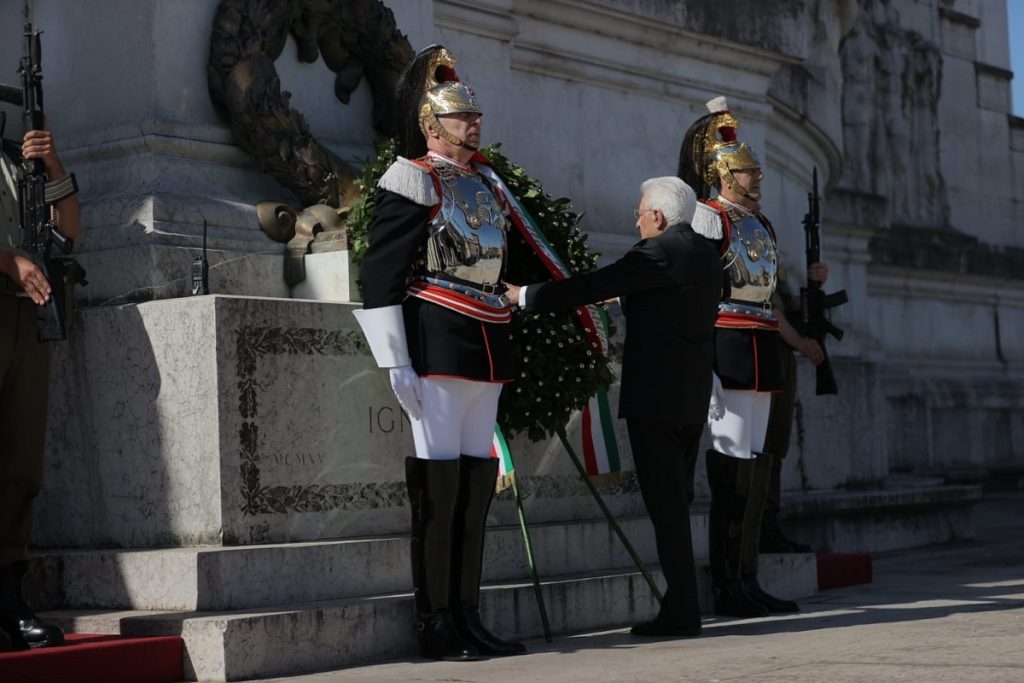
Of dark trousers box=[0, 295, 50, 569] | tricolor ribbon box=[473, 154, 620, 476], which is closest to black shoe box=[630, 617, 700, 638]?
tricolor ribbon box=[473, 154, 620, 476]

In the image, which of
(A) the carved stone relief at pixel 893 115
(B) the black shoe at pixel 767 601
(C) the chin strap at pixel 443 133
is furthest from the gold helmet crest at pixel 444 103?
(A) the carved stone relief at pixel 893 115

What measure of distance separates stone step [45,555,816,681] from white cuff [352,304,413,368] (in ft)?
2.86

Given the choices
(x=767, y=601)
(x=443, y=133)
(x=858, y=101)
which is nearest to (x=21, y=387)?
(x=443, y=133)

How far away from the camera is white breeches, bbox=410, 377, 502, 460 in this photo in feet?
21.8

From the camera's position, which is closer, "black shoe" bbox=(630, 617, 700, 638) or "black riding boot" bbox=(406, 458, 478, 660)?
"black riding boot" bbox=(406, 458, 478, 660)

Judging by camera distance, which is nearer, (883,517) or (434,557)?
(434,557)

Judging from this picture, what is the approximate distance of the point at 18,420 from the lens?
6.38 m

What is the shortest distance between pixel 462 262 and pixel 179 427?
1.23 metres

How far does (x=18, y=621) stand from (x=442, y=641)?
1.44 m

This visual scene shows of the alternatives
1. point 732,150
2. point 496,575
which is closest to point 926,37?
point 732,150

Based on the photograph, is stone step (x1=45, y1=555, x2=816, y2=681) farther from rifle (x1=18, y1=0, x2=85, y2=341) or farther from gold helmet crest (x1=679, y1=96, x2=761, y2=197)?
gold helmet crest (x1=679, y1=96, x2=761, y2=197)

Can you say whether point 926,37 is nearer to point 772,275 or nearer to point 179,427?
point 772,275

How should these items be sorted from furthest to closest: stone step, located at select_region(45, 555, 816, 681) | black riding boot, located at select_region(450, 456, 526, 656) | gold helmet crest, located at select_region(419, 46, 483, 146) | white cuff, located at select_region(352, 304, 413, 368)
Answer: gold helmet crest, located at select_region(419, 46, 483, 146) → black riding boot, located at select_region(450, 456, 526, 656) → white cuff, located at select_region(352, 304, 413, 368) → stone step, located at select_region(45, 555, 816, 681)

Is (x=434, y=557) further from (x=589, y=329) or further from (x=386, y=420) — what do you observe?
(x=589, y=329)
